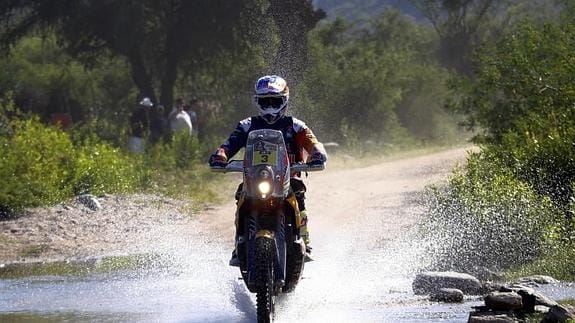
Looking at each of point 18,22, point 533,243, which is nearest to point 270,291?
point 533,243

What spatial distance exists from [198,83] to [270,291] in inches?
1026

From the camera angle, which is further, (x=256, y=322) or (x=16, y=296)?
(x=16, y=296)

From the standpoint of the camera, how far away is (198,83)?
1361 inches

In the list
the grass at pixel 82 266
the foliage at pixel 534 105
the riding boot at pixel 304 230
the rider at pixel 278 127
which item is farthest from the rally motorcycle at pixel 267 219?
the foliage at pixel 534 105

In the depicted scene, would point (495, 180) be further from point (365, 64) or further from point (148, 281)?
point (365, 64)

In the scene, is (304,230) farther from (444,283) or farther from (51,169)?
(51,169)

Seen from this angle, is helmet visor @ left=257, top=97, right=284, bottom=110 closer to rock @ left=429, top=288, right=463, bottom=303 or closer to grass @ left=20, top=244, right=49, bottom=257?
rock @ left=429, top=288, right=463, bottom=303

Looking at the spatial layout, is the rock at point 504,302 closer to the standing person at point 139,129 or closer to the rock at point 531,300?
the rock at point 531,300

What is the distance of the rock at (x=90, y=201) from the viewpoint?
17.8 m

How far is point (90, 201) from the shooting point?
1798 centimetres

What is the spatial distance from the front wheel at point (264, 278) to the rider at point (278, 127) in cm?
81

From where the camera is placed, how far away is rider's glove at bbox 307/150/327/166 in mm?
9367

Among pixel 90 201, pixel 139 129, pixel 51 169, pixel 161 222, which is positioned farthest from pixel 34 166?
pixel 139 129

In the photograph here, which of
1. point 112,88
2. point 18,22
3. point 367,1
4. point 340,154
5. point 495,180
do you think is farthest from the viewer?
point 367,1
